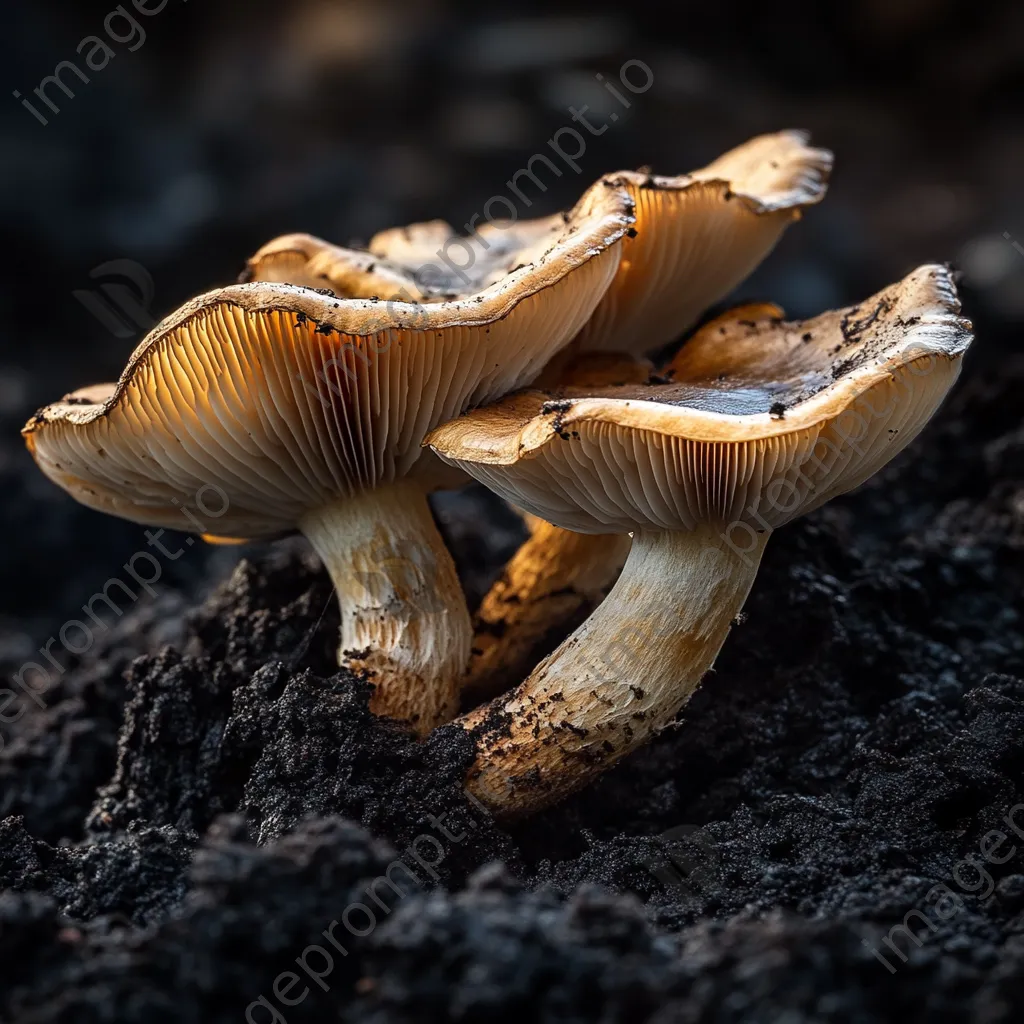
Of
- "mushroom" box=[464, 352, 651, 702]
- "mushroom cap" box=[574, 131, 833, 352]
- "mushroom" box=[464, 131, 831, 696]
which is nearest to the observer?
"mushroom cap" box=[574, 131, 833, 352]

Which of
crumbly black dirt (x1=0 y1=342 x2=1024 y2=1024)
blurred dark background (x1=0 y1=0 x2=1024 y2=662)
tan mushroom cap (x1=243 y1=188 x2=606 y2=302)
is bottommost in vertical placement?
crumbly black dirt (x1=0 y1=342 x2=1024 y2=1024)

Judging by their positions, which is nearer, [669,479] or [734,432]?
[734,432]

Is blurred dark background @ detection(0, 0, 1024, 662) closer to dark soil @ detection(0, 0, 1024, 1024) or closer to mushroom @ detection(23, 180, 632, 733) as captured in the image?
dark soil @ detection(0, 0, 1024, 1024)

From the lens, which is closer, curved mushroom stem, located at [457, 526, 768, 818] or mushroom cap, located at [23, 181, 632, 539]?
mushroom cap, located at [23, 181, 632, 539]

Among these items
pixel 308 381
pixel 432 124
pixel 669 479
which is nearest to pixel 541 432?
pixel 669 479

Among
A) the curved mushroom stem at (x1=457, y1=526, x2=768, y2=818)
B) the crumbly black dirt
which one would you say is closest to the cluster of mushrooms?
the curved mushroom stem at (x1=457, y1=526, x2=768, y2=818)

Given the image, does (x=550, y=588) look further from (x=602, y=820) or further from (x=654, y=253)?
(x=654, y=253)

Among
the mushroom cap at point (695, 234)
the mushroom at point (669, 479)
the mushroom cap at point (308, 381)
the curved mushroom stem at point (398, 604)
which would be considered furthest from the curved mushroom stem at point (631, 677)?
the mushroom cap at point (695, 234)

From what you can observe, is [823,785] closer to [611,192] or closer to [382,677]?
[382,677]
